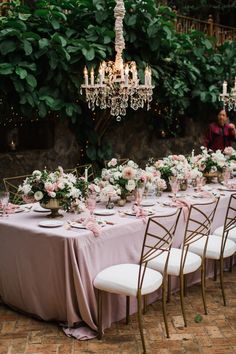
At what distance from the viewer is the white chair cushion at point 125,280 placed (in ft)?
12.3

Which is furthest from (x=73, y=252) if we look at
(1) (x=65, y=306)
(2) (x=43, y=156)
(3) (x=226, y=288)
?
(2) (x=43, y=156)

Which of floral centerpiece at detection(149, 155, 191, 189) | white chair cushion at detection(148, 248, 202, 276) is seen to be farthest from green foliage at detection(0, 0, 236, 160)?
white chair cushion at detection(148, 248, 202, 276)

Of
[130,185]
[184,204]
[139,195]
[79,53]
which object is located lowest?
[184,204]

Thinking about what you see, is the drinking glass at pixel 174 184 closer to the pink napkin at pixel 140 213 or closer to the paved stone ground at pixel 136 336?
the pink napkin at pixel 140 213

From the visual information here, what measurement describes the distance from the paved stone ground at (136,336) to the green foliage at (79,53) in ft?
13.4

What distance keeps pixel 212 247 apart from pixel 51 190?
160cm

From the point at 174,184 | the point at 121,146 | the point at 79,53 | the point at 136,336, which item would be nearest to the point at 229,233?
the point at 174,184

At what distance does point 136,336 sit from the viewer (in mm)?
4027

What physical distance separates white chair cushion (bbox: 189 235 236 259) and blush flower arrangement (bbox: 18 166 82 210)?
119 cm

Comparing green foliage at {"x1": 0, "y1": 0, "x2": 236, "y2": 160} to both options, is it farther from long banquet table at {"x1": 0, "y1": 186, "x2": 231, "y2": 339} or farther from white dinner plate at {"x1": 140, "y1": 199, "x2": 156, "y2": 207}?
long banquet table at {"x1": 0, "y1": 186, "x2": 231, "y2": 339}

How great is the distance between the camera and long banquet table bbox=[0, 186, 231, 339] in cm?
394

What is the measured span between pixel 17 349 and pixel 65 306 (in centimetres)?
48

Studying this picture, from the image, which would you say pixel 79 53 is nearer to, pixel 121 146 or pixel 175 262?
pixel 121 146

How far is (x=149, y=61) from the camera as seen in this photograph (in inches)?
378
